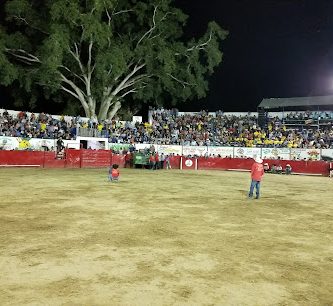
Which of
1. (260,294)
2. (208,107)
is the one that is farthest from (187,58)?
(260,294)

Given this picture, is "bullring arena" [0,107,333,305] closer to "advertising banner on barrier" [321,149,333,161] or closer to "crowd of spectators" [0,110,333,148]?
"crowd of spectators" [0,110,333,148]

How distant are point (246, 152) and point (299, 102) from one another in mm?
11969

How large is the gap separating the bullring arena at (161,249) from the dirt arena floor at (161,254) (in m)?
0.02

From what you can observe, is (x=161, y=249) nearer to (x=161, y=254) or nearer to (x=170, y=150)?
(x=161, y=254)

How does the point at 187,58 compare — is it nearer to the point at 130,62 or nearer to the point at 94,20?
the point at 130,62

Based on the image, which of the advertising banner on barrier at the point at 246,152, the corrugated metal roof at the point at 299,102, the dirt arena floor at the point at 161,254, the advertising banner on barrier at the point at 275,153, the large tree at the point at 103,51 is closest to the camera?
the dirt arena floor at the point at 161,254

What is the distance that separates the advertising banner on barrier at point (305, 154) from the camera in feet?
112

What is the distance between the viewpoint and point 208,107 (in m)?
52.2

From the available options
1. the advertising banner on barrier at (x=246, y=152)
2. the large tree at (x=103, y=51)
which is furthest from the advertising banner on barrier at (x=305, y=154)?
the large tree at (x=103, y=51)

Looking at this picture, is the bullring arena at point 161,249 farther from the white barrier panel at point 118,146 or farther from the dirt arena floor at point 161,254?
the white barrier panel at point 118,146

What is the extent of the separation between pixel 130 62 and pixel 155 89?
4.25 meters

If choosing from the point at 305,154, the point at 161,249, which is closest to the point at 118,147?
the point at 305,154

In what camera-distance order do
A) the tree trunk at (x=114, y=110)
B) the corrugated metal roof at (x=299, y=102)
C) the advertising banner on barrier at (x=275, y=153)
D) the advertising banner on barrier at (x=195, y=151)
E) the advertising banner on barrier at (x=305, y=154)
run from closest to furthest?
Result: 1. the advertising banner on barrier at (x=305, y=154)
2. the advertising banner on barrier at (x=275, y=153)
3. the advertising banner on barrier at (x=195, y=151)
4. the corrugated metal roof at (x=299, y=102)
5. the tree trunk at (x=114, y=110)

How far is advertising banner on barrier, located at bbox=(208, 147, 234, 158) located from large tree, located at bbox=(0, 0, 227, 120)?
975 centimetres
